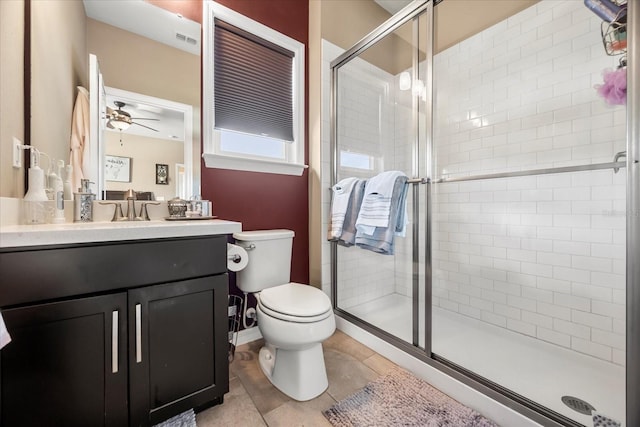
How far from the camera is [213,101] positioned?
172 cm

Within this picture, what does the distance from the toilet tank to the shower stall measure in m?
0.52

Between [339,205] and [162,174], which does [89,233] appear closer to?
[162,174]

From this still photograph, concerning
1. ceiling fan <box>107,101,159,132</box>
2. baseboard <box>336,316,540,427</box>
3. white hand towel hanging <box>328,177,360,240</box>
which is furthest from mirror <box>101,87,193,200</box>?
baseboard <box>336,316,540,427</box>

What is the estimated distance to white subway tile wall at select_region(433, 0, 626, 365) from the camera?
59.5 inches

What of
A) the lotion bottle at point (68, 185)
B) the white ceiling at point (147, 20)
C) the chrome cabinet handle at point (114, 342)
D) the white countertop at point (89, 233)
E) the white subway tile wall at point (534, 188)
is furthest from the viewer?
the white subway tile wall at point (534, 188)

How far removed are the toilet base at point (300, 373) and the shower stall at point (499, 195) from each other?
0.56 metres

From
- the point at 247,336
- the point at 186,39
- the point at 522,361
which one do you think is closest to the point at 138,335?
the point at 247,336

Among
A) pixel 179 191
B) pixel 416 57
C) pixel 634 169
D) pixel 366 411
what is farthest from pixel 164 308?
pixel 416 57

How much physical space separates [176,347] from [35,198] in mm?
827

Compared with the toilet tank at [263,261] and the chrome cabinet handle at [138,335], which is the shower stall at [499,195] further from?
the chrome cabinet handle at [138,335]

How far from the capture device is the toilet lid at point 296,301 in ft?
4.09

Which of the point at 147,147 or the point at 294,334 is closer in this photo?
the point at 294,334

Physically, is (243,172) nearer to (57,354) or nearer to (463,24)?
(57,354)

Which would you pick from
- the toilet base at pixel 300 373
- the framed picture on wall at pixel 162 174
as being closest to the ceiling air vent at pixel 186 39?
the framed picture on wall at pixel 162 174
